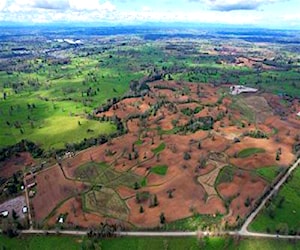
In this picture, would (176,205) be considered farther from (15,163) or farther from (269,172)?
(15,163)

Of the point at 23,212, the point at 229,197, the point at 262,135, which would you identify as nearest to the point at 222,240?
the point at 229,197

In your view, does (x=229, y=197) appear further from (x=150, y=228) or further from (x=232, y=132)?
(x=232, y=132)

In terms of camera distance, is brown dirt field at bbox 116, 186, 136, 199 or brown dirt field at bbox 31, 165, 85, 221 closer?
brown dirt field at bbox 31, 165, 85, 221

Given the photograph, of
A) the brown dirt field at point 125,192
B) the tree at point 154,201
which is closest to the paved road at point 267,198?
the tree at point 154,201

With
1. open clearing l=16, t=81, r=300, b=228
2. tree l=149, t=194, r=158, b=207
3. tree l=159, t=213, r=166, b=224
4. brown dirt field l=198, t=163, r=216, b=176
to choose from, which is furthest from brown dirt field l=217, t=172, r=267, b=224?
tree l=149, t=194, r=158, b=207

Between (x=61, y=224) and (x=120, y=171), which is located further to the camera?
(x=120, y=171)

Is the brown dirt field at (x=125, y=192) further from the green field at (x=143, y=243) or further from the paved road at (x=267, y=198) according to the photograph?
the paved road at (x=267, y=198)

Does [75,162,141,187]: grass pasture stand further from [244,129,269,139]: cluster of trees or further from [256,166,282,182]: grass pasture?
[244,129,269,139]: cluster of trees
